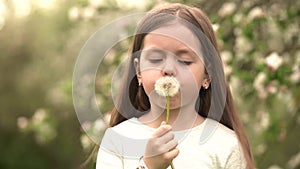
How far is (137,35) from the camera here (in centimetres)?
188

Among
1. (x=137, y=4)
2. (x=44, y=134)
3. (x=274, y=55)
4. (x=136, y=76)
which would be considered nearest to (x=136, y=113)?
(x=136, y=76)

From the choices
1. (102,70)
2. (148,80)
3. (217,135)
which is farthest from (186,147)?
(102,70)

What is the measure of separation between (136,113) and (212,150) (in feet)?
0.60

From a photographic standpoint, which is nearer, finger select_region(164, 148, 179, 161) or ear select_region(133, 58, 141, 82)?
finger select_region(164, 148, 179, 161)

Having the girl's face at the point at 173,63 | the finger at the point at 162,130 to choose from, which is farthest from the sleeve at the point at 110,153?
the finger at the point at 162,130

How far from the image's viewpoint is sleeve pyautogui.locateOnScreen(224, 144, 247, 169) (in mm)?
1844

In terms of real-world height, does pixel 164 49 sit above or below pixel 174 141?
above

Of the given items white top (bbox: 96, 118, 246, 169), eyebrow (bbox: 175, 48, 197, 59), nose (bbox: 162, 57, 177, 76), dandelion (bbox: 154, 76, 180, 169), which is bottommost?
white top (bbox: 96, 118, 246, 169)

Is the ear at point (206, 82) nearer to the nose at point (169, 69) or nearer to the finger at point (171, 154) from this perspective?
the nose at point (169, 69)

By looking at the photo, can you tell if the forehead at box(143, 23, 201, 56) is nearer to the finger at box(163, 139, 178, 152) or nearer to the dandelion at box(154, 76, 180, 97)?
the dandelion at box(154, 76, 180, 97)

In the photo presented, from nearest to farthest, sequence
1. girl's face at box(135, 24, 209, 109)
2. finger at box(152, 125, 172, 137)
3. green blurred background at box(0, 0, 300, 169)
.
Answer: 1. finger at box(152, 125, 172, 137)
2. girl's face at box(135, 24, 209, 109)
3. green blurred background at box(0, 0, 300, 169)

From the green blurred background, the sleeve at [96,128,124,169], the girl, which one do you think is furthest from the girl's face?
the green blurred background

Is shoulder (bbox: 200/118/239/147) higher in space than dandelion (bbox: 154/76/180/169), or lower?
lower

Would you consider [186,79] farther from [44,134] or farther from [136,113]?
[44,134]
